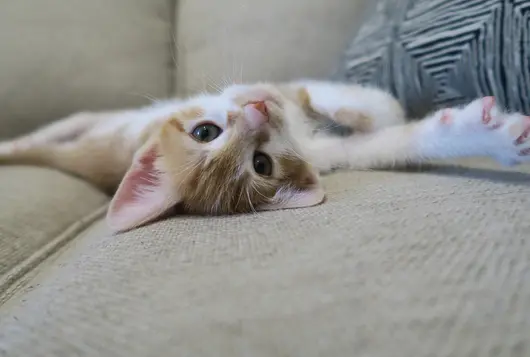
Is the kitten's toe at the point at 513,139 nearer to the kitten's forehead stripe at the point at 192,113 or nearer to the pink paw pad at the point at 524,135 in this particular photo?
the pink paw pad at the point at 524,135

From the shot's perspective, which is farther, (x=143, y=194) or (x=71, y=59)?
(x=71, y=59)

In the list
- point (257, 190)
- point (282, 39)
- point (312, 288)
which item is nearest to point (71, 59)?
point (282, 39)

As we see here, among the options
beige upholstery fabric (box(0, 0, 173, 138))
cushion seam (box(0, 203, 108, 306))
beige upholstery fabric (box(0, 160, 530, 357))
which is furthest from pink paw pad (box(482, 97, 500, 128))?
beige upholstery fabric (box(0, 0, 173, 138))

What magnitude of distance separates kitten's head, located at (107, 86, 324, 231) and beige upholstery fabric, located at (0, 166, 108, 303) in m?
0.18

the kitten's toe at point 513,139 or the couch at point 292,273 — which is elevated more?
the kitten's toe at point 513,139

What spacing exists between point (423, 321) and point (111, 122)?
1.26m

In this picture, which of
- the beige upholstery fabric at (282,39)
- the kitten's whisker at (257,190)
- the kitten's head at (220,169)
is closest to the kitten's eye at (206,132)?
the kitten's head at (220,169)

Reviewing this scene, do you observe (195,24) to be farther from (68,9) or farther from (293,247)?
(293,247)

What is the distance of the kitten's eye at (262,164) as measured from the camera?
1010 millimetres

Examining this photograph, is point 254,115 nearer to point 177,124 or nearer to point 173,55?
point 177,124

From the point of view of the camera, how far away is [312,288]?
52cm

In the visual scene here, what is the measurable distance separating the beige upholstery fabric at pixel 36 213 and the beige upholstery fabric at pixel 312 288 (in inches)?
6.9

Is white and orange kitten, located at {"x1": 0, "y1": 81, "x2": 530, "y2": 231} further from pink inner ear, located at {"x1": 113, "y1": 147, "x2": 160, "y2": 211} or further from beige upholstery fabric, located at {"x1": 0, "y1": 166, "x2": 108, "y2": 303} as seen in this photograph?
beige upholstery fabric, located at {"x1": 0, "y1": 166, "x2": 108, "y2": 303}

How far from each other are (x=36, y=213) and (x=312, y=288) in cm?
76
